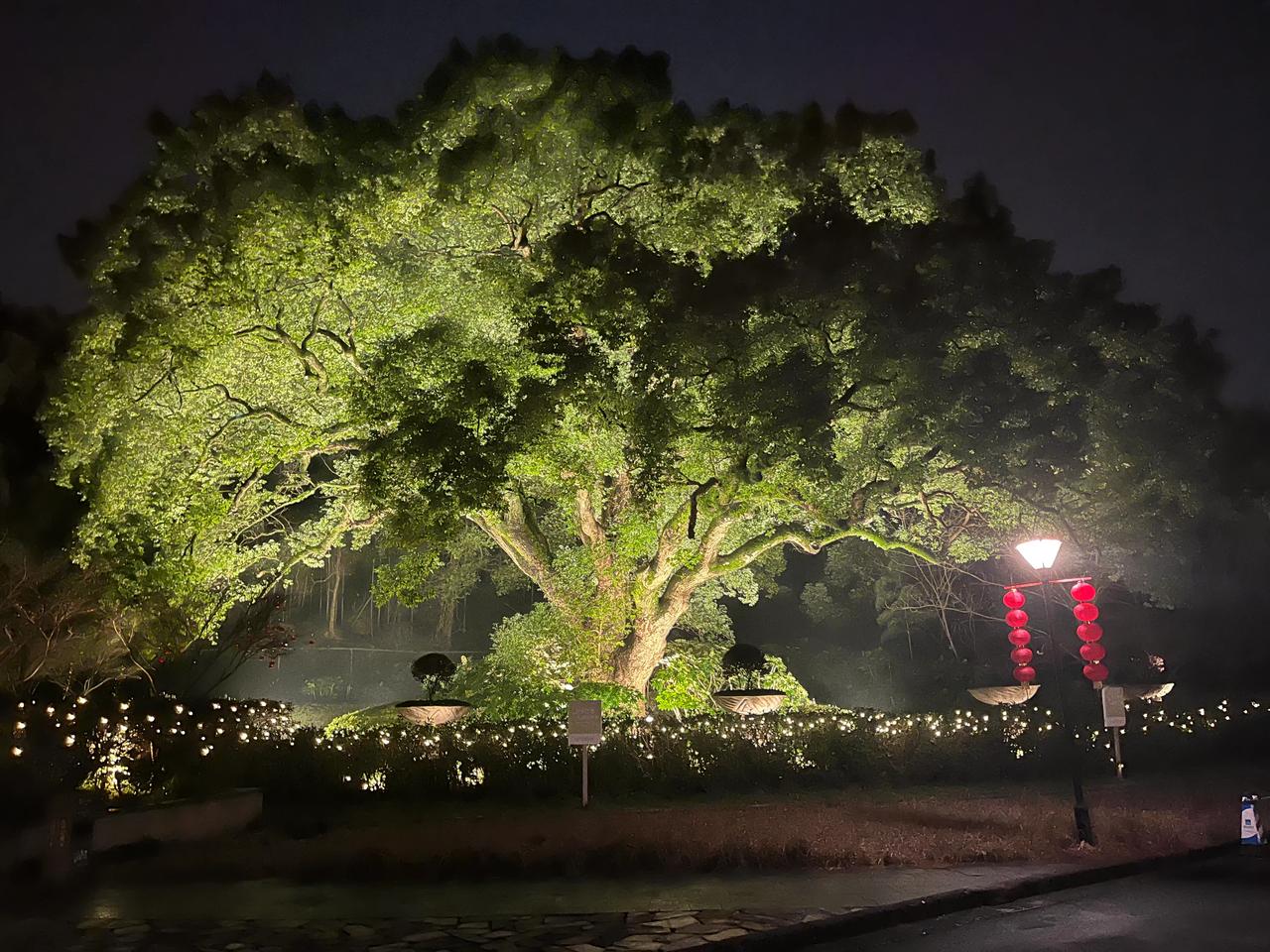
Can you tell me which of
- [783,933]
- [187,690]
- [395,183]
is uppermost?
[395,183]

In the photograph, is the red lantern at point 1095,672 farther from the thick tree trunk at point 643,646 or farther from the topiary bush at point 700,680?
the thick tree trunk at point 643,646

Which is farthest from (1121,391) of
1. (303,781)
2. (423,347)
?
(303,781)

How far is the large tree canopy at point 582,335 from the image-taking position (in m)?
14.4

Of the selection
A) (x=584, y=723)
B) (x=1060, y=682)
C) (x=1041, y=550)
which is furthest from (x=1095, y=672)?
(x=584, y=723)

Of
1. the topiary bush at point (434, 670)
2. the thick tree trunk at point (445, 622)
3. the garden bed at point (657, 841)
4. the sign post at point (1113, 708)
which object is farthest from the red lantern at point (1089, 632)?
the thick tree trunk at point (445, 622)

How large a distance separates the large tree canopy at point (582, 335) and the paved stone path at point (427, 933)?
6.72 m

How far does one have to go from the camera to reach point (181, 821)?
11.7 m

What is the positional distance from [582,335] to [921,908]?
10554 mm

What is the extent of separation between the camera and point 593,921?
327 inches

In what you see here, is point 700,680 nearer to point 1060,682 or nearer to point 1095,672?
point 1095,672

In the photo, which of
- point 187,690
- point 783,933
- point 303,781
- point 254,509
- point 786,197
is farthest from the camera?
point 187,690

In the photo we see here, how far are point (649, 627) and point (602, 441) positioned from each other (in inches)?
156

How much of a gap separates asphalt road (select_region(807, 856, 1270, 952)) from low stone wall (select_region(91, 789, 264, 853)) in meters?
7.70

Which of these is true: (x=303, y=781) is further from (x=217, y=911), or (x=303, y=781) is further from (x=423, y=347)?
(x=423, y=347)
